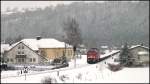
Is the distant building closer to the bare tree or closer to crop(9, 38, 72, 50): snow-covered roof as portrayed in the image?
crop(9, 38, 72, 50): snow-covered roof

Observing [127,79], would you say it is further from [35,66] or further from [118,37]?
[118,37]

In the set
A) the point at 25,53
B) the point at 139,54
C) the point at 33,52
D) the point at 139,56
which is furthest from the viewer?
the point at 25,53

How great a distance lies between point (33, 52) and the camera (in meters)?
50.9

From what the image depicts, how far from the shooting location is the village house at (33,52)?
50.2 meters

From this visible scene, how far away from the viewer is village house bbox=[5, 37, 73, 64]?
50.2 metres

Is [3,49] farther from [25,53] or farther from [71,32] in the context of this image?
[71,32]

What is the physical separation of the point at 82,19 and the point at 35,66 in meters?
59.2

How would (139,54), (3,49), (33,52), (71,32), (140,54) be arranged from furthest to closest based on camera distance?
(71,32) < (3,49) < (33,52) < (139,54) < (140,54)

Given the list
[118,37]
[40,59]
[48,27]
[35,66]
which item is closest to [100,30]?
[48,27]

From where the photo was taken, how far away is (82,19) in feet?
333

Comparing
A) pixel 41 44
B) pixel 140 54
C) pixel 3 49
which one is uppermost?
pixel 41 44

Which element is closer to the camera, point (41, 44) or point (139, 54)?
point (139, 54)

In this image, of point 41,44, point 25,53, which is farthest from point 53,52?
point 25,53

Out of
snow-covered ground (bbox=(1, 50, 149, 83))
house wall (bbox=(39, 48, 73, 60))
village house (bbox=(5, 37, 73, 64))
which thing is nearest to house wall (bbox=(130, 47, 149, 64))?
snow-covered ground (bbox=(1, 50, 149, 83))
